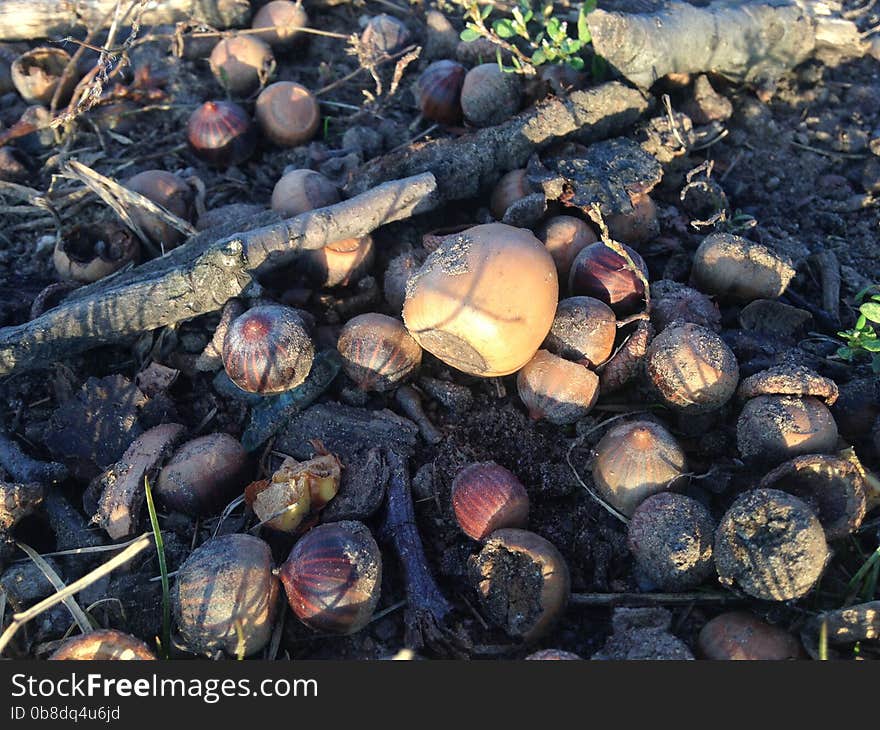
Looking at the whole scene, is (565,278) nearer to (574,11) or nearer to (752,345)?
(752,345)

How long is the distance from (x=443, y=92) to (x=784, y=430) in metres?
2.70

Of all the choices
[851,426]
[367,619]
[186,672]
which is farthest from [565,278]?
[186,672]

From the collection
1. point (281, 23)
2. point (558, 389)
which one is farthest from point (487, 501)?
point (281, 23)

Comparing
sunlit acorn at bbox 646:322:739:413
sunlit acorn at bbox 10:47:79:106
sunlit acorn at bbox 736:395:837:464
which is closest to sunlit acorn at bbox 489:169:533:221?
sunlit acorn at bbox 646:322:739:413

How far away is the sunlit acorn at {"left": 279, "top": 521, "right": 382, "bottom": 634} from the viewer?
2.55 metres

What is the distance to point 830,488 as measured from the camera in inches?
102

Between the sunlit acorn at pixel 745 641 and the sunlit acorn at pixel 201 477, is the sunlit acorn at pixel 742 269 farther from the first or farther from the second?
the sunlit acorn at pixel 201 477

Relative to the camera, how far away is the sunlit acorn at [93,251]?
3.77m

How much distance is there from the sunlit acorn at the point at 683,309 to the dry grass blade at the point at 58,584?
264 cm

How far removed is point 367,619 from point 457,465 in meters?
0.73

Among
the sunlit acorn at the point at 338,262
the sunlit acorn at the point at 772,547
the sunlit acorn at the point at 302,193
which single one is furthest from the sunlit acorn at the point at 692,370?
the sunlit acorn at the point at 302,193

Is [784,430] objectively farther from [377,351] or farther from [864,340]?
[377,351]

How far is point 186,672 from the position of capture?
2.42 metres

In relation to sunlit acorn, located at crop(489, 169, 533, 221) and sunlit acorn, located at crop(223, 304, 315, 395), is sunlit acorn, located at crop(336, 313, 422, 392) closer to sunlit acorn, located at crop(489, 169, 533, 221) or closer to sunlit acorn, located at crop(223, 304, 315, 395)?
sunlit acorn, located at crop(223, 304, 315, 395)
